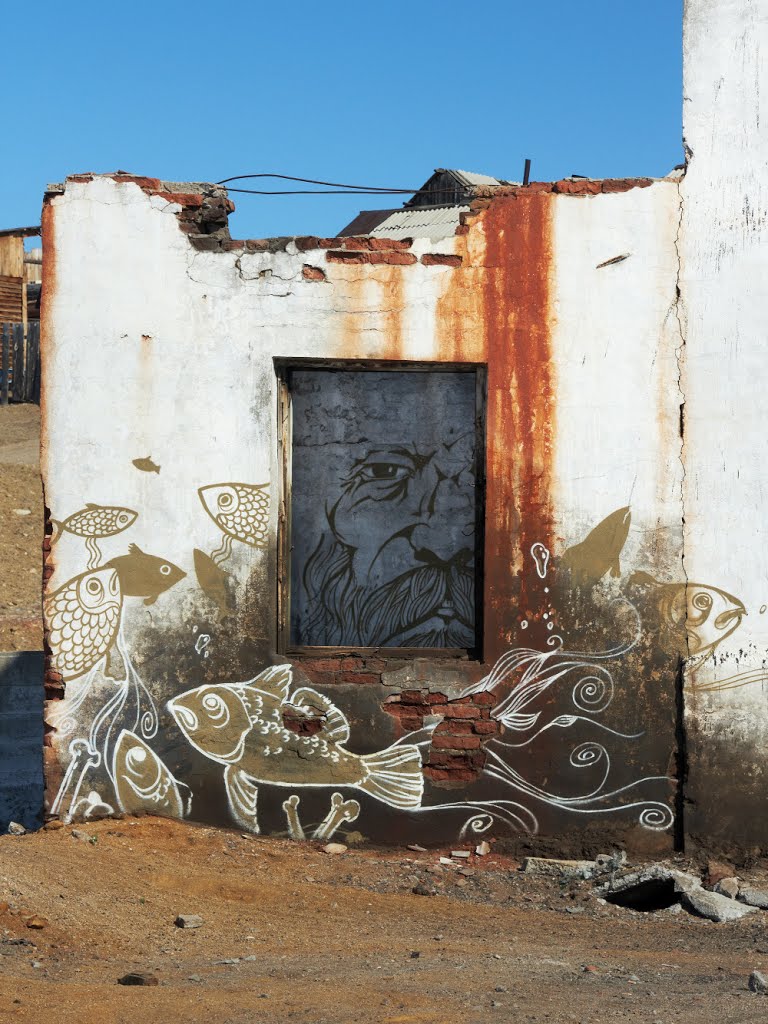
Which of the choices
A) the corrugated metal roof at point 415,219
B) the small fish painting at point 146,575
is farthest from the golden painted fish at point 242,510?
the corrugated metal roof at point 415,219

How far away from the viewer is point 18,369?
23047 mm

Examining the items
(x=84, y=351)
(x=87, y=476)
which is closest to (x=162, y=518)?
(x=87, y=476)

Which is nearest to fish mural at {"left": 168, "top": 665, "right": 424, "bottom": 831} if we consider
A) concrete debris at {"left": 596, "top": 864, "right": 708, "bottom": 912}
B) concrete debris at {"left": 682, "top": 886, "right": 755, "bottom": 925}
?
concrete debris at {"left": 596, "top": 864, "right": 708, "bottom": 912}

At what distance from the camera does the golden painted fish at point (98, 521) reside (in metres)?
6.96

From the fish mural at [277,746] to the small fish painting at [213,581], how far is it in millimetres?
452

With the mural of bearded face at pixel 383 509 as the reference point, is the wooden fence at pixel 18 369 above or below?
above

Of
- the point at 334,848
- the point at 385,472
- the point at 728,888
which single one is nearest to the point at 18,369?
the point at 385,472

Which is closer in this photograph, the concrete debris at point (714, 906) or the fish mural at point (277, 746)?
the concrete debris at point (714, 906)

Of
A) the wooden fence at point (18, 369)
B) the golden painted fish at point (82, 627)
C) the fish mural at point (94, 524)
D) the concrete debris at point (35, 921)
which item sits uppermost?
the wooden fence at point (18, 369)

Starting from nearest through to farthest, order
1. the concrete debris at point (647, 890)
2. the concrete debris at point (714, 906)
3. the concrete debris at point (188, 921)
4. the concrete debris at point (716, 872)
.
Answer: the concrete debris at point (188, 921), the concrete debris at point (714, 906), the concrete debris at point (647, 890), the concrete debris at point (716, 872)

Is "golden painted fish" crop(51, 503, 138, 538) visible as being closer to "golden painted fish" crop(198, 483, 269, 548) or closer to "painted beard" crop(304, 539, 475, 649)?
"golden painted fish" crop(198, 483, 269, 548)

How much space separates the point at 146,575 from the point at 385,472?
1.55 metres

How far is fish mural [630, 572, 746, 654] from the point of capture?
6801mm

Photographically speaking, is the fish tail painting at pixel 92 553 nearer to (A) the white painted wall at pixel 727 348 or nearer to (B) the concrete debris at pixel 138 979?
(B) the concrete debris at pixel 138 979
